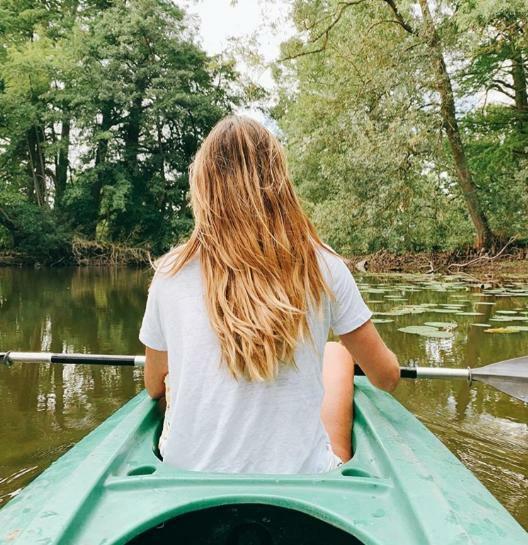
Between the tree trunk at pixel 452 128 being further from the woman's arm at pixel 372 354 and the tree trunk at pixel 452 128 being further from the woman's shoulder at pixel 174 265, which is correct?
the woman's shoulder at pixel 174 265

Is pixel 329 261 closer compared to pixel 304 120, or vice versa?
pixel 329 261

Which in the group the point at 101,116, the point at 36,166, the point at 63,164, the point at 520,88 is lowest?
the point at 36,166

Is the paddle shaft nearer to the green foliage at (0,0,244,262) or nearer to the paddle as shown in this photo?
the paddle

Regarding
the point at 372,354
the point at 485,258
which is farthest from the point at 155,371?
the point at 485,258

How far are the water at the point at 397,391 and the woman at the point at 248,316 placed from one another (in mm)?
1132

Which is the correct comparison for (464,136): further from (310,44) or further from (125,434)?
(125,434)

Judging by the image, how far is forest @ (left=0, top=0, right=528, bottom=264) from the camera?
8.95 meters

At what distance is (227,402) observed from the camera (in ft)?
3.48

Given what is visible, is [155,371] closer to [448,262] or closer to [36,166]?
[448,262]

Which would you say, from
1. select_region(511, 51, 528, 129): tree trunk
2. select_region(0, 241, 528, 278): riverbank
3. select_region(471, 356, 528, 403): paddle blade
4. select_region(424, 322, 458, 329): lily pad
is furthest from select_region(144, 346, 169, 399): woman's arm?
select_region(511, 51, 528, 129): tree trunk

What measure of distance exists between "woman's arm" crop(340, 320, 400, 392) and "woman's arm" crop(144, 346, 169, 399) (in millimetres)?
450

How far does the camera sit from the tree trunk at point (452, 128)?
340 inches

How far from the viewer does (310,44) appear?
10.5 meters

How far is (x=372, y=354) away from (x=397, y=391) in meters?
1.94
